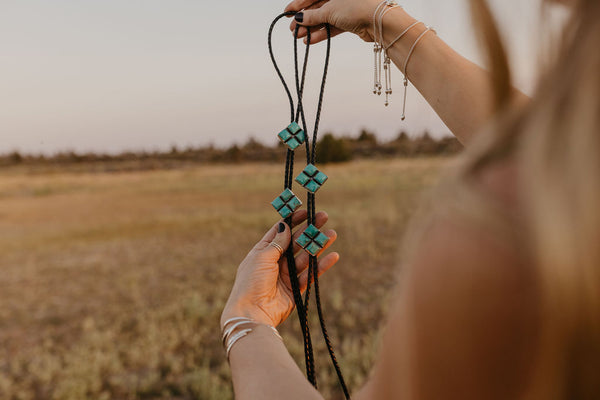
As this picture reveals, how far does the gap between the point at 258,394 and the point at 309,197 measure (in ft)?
1.77

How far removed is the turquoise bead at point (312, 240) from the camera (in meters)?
1.11

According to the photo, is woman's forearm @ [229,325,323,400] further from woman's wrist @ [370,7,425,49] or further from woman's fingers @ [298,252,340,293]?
woman's wrist @ [370,7,425,49]

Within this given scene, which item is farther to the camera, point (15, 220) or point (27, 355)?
point (15, 220)

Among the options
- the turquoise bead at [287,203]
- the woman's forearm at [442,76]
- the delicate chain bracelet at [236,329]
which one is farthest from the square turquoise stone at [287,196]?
the woman's forearm at [442,76]

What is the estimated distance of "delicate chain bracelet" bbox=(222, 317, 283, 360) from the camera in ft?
3.04

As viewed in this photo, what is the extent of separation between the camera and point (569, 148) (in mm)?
339

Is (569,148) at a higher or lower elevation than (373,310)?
higher

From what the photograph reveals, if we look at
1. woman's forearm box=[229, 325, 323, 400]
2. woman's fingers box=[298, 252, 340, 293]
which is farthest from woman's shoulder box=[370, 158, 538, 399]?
woman's fingers box=[298, 252, 340, 293]

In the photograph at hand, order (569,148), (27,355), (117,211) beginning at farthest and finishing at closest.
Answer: (117,211) → (27,355) → (569,148)

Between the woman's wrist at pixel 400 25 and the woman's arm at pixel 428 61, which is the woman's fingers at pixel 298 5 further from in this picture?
the woman's wrist at pixel 400 25

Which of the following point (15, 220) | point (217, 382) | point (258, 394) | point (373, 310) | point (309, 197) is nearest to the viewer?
point (258, 394)

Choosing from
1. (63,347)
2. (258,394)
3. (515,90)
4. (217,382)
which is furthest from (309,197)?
(63,347)

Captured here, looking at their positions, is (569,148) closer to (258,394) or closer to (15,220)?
(258,394)

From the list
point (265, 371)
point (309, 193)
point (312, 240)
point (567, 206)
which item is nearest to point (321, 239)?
point (312, 240)
